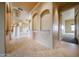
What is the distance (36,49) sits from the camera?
2.93 metres

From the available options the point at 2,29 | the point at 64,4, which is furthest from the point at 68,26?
the point at 2,29

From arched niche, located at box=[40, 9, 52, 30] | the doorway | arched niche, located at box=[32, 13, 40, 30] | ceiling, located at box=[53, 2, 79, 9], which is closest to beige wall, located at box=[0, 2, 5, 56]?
arched niche, located at box=[32, 13, 40, 30]

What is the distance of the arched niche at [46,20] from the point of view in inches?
118

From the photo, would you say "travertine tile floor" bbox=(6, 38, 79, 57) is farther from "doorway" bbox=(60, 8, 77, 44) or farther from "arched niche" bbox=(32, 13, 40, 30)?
"arched niche" bbox=(32, 13, 40, 30)

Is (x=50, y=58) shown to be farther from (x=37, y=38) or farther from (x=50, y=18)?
(x=50, y=18)

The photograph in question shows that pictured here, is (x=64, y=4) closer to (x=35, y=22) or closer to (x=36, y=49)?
(x=35, y=22)

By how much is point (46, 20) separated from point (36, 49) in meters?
0.73

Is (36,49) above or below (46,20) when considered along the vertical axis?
below

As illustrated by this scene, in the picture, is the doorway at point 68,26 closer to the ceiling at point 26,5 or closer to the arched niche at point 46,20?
the arched niche at point 46,20

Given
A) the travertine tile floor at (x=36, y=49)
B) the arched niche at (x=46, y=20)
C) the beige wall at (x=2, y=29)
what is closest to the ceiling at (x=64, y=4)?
the arched niche at (x=46, y=20)

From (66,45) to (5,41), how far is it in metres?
1.44

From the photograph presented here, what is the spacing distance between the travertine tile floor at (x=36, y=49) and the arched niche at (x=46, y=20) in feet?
1.38

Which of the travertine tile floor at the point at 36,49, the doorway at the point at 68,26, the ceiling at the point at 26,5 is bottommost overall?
the travertine tile floor at the point at 36,49

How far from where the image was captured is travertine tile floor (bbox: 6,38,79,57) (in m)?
2.89
